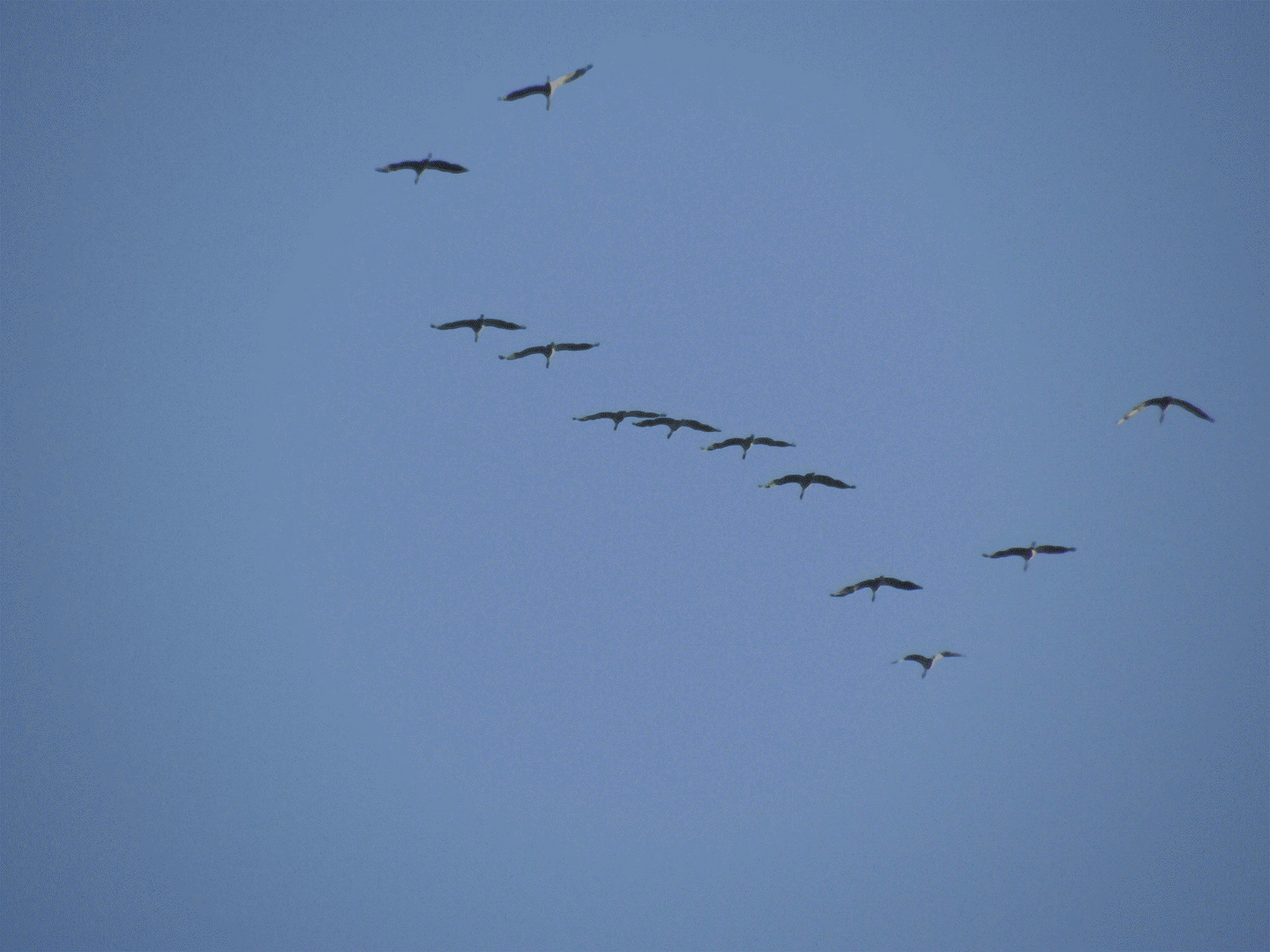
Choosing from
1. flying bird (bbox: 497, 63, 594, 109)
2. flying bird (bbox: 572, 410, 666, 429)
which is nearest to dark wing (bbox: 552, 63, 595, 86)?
flying bird (bbox: 497, 63, 594, 109)

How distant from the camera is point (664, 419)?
232ft

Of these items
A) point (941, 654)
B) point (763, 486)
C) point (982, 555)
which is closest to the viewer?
point (982, 555)

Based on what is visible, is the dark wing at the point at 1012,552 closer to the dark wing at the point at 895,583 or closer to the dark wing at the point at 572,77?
the dark wing at the point at 895,583

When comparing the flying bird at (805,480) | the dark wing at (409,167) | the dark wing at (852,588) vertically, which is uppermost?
the dark wing at (409,167)

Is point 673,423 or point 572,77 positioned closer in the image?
point 572,77

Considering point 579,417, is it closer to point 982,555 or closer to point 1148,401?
point 982,555

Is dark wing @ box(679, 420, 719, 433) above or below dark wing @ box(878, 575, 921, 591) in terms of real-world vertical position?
above

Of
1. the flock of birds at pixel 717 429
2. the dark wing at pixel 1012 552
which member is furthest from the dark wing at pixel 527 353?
the dark wing at pixel 1012 552

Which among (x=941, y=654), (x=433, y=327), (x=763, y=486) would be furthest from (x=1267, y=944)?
(x=433, y=327)

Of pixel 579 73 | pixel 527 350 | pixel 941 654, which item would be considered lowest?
pixel 941 654

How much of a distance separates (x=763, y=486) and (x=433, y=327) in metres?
17.4

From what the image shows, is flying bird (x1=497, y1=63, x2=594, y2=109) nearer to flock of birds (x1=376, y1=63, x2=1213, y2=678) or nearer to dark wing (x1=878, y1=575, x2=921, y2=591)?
flock of birds (x1=376, y1=63, x2=1213, y2=678)

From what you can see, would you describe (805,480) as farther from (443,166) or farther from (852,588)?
(443,166)

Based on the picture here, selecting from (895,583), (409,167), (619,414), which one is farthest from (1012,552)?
(409,167)
